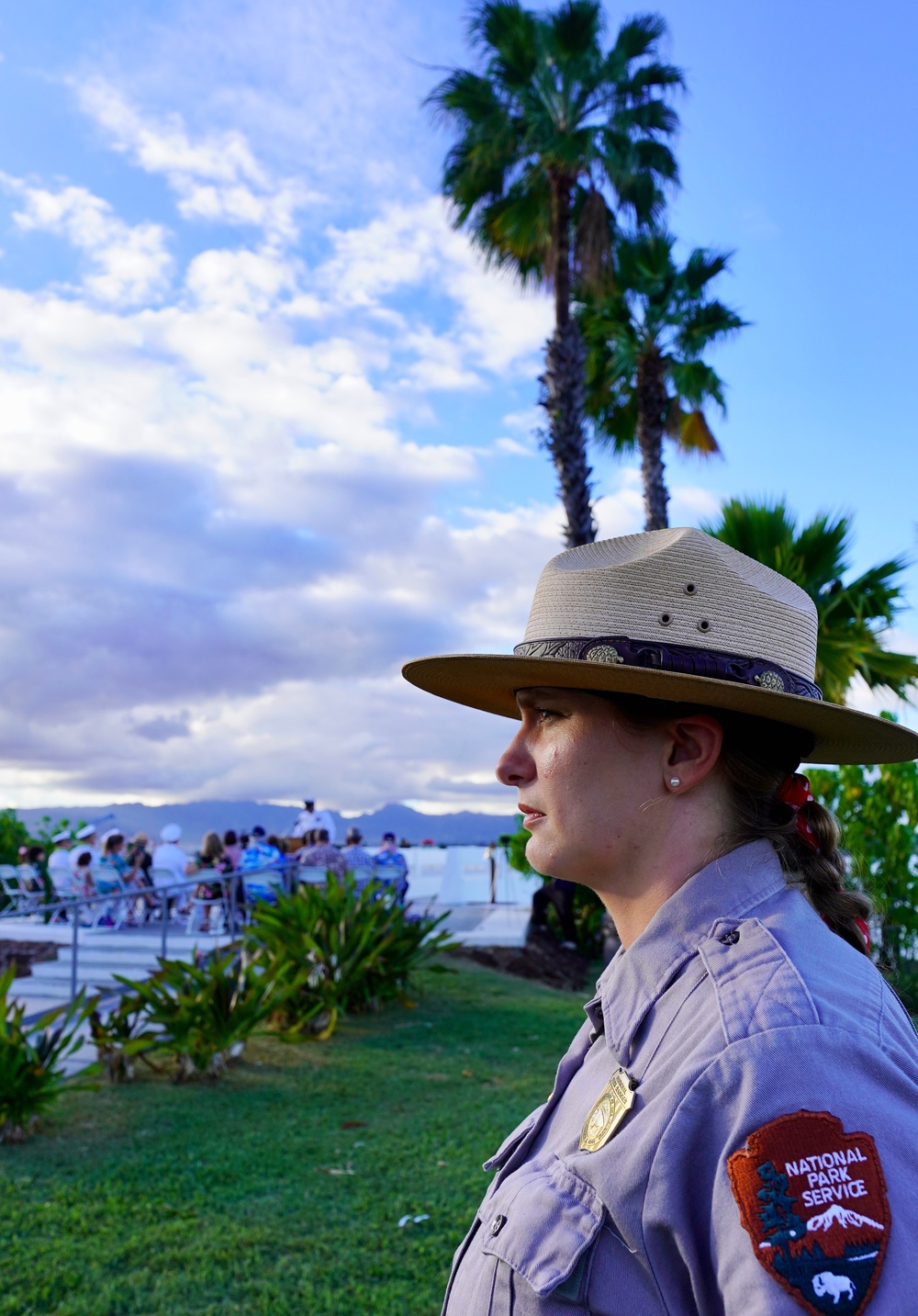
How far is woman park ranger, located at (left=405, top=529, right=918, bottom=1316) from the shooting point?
3.50 ft

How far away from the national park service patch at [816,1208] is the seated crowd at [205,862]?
1221cm

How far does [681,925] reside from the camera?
1.50 m

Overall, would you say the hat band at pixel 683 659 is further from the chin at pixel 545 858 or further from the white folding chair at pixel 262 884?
the white folding chair at pixel 262 884

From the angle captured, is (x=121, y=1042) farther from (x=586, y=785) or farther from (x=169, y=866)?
(x=169, y=866)

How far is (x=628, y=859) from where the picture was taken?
5.29 ft

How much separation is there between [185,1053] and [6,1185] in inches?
78.3

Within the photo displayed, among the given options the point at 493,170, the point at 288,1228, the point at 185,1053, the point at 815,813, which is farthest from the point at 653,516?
the point at 815,813

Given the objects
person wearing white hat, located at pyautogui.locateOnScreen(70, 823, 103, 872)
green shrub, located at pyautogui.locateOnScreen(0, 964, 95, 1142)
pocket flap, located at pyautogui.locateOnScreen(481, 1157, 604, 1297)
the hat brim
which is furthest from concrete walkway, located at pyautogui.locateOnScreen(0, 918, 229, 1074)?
pocket flap, located at pyautogui.locateOnScreen(481, 1157, 604, 1297)

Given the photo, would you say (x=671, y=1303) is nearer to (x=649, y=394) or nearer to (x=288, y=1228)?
(x=288, y=1228)

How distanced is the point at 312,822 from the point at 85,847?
11.8 ft

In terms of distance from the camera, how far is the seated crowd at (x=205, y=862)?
13516 millimetres

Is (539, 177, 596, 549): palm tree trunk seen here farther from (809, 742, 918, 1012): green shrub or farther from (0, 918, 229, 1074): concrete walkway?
(0, 918, 229, 1074): concrete walkway

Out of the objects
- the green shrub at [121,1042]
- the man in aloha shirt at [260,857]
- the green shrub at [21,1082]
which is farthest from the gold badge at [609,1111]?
the man in aloha shirt at [260,857]

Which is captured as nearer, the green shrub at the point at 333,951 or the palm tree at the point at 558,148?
the green shrub at the point at 333,951
